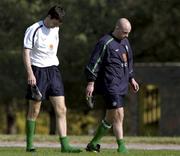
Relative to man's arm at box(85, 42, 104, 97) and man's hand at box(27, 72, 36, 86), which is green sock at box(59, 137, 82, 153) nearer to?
man's arm at box(85, 42, 104, 97)

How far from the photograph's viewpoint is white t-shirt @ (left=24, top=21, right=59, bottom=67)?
11.2 m

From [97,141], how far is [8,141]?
146 inches

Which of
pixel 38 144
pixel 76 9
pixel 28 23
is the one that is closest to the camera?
pixel 38 144

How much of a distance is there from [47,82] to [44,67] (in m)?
0.23

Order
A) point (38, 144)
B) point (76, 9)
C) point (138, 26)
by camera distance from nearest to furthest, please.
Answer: point (38, 144) → point (76, 9) → point (138, 26)

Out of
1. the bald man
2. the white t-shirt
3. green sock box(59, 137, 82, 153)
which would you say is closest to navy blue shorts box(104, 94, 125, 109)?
the bald man

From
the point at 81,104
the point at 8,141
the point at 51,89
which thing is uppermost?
the point at 51,89

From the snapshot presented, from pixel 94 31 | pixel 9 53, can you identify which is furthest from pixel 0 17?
pixel 94 31

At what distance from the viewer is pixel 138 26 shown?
1421 inches

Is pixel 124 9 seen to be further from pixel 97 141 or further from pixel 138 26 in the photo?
pixel 97 141

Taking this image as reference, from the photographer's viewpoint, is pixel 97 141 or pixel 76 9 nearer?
pixel 97 141

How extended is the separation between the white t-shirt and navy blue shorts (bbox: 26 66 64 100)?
0.09 metres

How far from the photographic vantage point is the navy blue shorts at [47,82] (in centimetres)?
1127

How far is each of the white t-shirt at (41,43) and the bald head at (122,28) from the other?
892 millimetres
